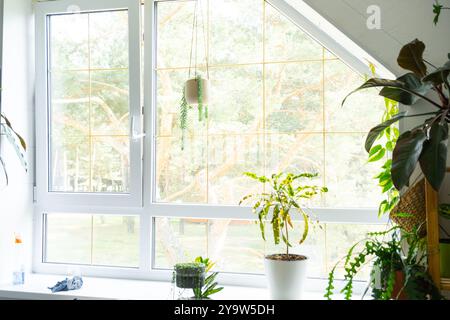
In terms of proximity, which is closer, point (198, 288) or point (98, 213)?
point (198, 288)

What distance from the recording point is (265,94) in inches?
113

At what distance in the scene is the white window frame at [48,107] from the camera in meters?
2.98

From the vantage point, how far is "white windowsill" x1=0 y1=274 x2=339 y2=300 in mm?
2615

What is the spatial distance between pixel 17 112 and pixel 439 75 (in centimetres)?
233

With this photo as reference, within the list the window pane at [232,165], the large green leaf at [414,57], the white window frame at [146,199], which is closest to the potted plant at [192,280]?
the white window frame at [146,199]

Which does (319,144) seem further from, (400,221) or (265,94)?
(400,221)

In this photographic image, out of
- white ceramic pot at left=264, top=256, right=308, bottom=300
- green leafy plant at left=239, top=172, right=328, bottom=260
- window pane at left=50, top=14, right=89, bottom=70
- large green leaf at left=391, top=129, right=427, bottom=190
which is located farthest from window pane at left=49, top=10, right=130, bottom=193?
large green leaf at left=391, top=129, right=427, bottom=190

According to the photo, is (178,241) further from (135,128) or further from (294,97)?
(294,97)

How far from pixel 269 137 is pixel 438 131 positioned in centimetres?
114

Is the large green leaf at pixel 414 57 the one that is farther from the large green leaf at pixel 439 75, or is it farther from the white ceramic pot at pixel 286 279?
the white ceramic pot at pixel 286 279

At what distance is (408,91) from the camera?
203 centimetres

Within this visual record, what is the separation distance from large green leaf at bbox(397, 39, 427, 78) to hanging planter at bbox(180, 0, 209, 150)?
1084 mm
